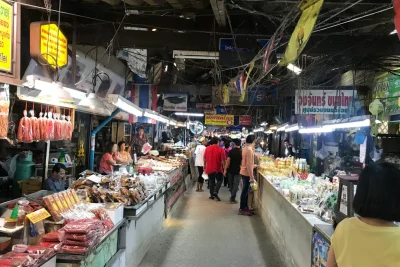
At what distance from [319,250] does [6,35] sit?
411cm

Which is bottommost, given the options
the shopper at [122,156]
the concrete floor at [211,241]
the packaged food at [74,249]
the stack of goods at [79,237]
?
the concrete floor at [211,241]

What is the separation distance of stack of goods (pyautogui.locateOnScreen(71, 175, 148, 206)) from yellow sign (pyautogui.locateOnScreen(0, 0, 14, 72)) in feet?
7.39

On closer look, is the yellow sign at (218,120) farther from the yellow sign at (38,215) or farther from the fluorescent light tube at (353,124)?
the yellow sign at (38,215)

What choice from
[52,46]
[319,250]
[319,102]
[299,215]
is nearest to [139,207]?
[299,215]

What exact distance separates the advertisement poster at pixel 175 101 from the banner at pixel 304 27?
37.6ft

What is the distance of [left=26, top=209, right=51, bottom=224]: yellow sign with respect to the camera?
3683 millimetres

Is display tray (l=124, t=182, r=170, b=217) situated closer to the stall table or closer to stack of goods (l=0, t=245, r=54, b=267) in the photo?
stack of goods (l=0, t=245, r=54, b=267)

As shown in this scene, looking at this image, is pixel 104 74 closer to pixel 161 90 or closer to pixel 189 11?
pixel 189 11

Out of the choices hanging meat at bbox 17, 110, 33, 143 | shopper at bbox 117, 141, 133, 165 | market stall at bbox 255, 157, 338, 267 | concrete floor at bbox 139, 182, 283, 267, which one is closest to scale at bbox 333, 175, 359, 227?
market stall at bbox 255, 157, 338, 267

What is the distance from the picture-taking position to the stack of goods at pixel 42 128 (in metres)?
4.80

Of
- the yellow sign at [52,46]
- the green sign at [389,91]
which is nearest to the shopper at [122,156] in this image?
the yellow sign at [52,46]

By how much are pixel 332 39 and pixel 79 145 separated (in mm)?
7306

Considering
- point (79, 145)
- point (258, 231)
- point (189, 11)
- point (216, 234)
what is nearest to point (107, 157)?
point (79, 145)

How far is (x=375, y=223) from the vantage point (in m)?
2.19
